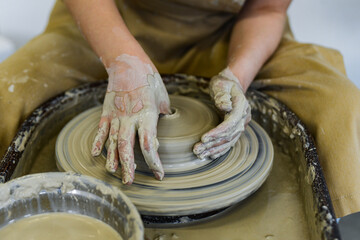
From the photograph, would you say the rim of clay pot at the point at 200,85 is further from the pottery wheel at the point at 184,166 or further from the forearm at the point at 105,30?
the forearm at the point at 105,30

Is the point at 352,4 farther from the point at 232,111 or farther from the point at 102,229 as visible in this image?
the point at 102,229

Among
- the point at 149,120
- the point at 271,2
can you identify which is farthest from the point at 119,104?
the point at 271,2

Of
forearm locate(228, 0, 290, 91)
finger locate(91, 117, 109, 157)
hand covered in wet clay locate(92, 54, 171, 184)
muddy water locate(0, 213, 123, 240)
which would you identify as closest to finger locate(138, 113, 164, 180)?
hand covered in wet clay locate(92, 54, 171, 184)

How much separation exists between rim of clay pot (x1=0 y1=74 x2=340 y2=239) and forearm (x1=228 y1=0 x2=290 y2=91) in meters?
0.10

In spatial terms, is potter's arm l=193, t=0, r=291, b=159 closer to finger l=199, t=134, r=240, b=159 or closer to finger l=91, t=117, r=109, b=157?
finger l=199, t=134, r=240, b=159

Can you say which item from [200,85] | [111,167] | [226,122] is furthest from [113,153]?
[200,85]

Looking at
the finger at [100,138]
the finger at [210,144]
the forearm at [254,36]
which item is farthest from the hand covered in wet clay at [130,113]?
the forearm at [254,36]

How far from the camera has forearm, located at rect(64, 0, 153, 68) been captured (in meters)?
1.16

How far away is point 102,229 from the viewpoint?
76 cm

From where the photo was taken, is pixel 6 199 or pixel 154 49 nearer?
pixel 6 199

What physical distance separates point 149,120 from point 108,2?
49 cm

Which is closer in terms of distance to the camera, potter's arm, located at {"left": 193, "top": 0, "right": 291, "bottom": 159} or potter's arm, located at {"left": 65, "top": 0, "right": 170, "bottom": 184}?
potter's arm, located at {"left": 65, "top": 0, "right": 170, "bottom": 184}

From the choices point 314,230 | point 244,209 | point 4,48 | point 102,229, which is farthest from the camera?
point 4,48

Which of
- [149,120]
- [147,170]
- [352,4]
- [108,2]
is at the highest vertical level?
[108,2]
